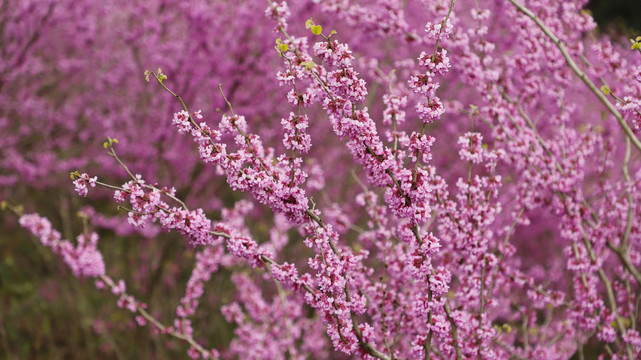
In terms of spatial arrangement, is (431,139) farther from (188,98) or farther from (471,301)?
(188,98)

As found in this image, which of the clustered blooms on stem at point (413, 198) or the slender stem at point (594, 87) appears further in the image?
the slender stem at point (594, 87)

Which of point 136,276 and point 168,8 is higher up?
point 168,8

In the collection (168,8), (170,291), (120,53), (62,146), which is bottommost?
(170,291)

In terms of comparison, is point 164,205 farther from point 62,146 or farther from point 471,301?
point 62,146

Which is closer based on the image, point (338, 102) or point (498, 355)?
point (338, 102)

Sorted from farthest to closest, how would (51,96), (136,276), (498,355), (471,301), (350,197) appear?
1. (51,96)
2. (350,197)
3. (136,276)
4. (498,355)
5. (471,301)

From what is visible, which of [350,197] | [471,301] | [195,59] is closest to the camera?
[471,301]

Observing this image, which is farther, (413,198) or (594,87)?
(594,87)

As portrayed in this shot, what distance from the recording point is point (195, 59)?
6047 mm

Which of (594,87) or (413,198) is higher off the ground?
(594,87)

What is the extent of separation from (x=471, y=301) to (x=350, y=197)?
15.5 feet

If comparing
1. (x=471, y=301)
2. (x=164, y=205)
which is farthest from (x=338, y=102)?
(x=471, y=301)

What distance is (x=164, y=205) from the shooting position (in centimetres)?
239

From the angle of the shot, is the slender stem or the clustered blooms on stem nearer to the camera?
the clustered blooms on stem
